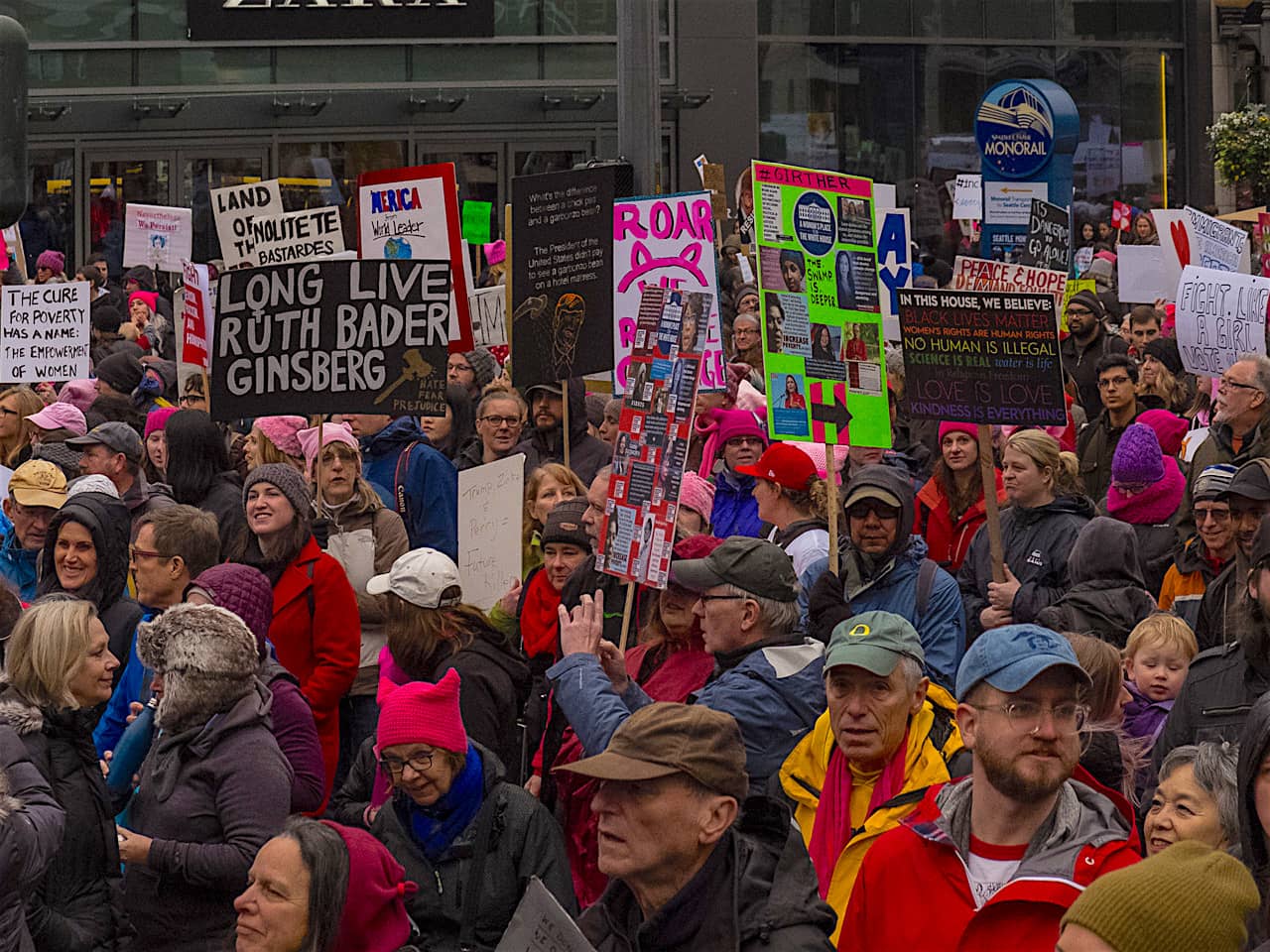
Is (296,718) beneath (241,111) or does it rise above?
beneath

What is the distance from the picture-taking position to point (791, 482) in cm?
807

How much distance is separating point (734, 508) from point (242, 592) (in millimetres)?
3195

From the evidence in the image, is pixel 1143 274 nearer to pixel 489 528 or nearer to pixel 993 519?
pixel 993 519

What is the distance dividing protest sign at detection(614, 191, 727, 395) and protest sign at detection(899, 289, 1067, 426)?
222 cm

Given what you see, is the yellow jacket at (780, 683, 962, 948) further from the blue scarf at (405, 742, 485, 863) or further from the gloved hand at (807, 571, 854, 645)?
the gloved hand at (807, 571, 854, 645)

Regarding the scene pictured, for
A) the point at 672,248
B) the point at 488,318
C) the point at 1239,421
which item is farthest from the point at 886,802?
the point at 488,318

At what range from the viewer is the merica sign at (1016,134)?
16.4m

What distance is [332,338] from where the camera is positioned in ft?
28.1

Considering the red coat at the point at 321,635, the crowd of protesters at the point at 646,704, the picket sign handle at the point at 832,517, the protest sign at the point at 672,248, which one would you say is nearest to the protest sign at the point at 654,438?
the crowd of protesters at the point at 646,704

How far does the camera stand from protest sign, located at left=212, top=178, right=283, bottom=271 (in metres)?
13.2

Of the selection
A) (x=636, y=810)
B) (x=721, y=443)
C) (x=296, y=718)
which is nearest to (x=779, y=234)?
(x=721, y=443)

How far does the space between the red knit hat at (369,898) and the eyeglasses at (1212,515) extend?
342cm

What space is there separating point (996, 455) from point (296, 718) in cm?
526

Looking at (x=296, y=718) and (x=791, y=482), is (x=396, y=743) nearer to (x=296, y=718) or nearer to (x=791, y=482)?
(x=296, y=718)
